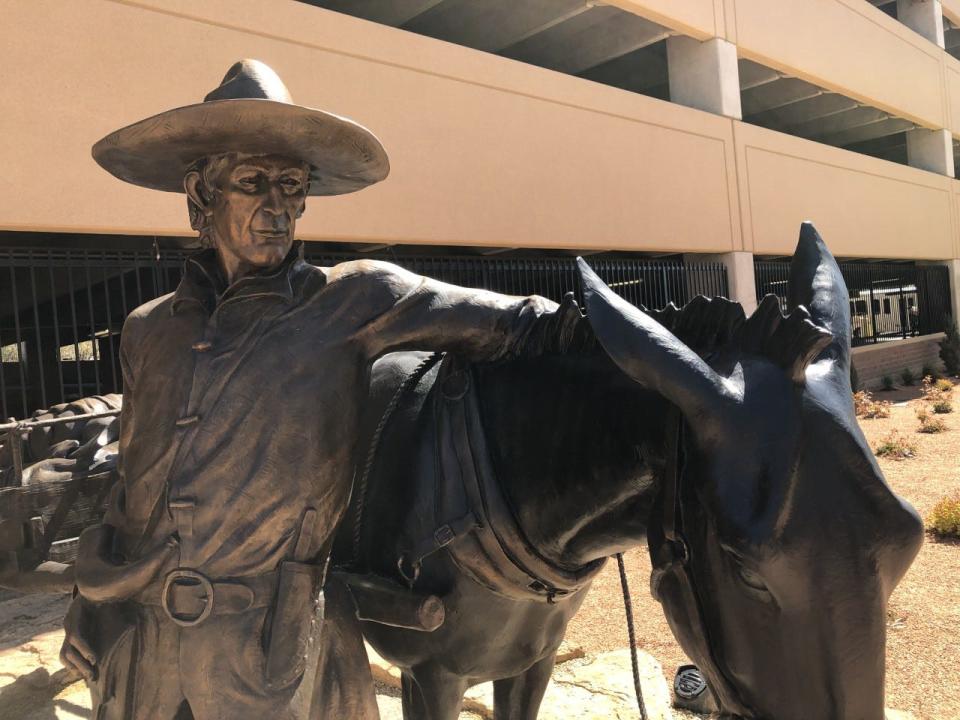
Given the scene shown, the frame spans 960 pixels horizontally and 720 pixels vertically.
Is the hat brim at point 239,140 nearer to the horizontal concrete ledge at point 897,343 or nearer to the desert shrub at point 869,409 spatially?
the desert shrub at point 869,409

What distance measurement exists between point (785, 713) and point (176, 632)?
104 centimetres

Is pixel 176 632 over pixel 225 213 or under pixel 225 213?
under

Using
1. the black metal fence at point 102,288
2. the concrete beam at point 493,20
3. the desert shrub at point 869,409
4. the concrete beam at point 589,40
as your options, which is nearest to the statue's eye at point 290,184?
the black metal fence at point 102,288

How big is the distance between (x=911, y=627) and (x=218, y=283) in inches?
185

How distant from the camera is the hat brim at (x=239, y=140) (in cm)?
139

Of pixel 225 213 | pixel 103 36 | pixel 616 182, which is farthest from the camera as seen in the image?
pixel 616 182

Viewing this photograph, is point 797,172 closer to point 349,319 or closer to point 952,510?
point 952,510

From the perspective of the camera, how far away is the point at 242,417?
1.39 m

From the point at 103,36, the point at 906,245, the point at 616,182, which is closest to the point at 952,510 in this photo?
the point at 616,182

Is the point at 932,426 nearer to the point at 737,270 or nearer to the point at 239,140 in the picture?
the point at 737,270

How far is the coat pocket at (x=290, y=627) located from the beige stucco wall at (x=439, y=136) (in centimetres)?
514

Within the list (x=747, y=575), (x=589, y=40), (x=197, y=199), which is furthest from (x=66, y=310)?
(x=747, y=575)

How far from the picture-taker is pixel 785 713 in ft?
2.99

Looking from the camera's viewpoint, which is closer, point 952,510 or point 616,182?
point 952,510
